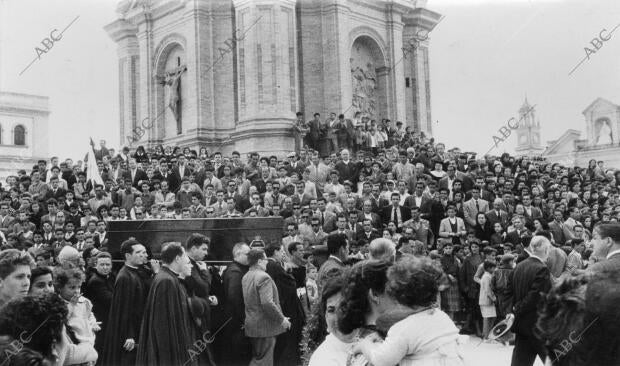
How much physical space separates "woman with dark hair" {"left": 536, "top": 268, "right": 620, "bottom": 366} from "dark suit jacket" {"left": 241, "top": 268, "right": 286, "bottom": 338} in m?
4.86

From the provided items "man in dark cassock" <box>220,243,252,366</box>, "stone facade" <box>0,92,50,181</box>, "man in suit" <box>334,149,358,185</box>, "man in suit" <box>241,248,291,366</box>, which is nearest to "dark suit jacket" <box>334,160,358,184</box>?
"man in suit" <box>334,149,358,185</box>

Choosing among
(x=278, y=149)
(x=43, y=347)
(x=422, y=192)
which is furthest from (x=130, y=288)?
(x=278, y=149)

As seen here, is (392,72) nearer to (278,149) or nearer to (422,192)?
(278,149)

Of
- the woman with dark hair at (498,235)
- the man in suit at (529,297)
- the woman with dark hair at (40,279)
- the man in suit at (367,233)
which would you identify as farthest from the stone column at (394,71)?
the woman with dark hair at (40,279)

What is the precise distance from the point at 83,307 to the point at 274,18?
66.4 ft

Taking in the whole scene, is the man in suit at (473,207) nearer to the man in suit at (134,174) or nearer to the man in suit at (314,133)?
the man in suit at (314,133)

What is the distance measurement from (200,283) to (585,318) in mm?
5261

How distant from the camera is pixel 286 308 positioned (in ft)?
29.7

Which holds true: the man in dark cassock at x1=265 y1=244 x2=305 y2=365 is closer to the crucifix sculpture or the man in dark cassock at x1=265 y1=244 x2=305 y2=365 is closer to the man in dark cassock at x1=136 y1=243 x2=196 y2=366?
the man in dark cassock at x1=136 y1=243 x2=196 y2=366

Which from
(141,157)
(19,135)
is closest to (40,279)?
(141,157)

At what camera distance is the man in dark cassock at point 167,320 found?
680cm

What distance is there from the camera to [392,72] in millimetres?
30359

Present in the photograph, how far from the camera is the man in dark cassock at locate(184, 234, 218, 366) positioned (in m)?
7.74

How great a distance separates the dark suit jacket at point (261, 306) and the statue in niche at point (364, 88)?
2050 centimetres
